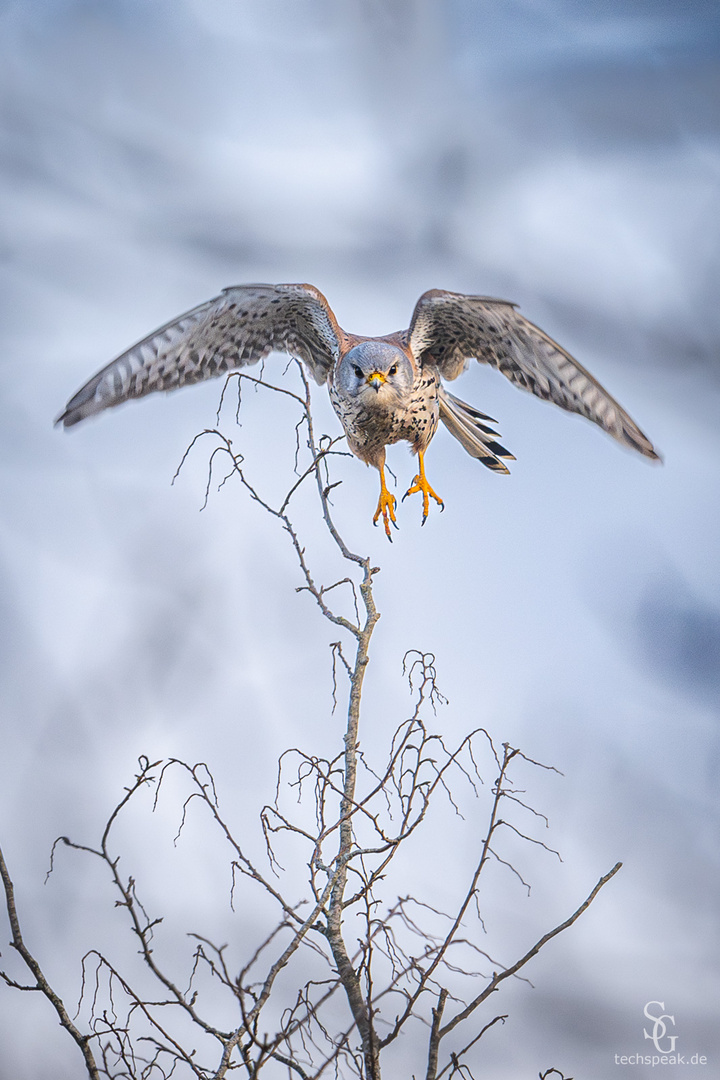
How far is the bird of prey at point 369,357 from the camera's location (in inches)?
180

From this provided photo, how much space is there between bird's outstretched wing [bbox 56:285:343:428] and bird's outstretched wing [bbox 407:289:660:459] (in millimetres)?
543

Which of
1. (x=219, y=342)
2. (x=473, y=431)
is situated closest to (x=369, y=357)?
(x=219, y=342)

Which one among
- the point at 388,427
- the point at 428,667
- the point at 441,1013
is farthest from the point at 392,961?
the point at 388,427

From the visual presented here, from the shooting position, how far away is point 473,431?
5.97 meters

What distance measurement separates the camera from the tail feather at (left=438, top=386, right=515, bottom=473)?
576cm

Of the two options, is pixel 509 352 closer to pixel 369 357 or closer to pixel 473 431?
pixel 369 357

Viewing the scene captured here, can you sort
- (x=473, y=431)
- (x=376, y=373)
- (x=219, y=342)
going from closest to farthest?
(x=376, y=373) < (x=219, y=342) < (x=473, y=431)

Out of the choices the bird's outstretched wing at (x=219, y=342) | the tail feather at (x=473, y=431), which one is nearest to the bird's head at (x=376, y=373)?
the bird's outstretched wing at (x=219, y=342)

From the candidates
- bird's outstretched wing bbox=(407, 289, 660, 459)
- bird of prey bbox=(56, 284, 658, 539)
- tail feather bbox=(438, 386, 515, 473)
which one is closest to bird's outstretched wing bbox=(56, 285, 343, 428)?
bird of prey bbox=(56, 284, 658, 539)

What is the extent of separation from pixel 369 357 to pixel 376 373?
0.10 meters

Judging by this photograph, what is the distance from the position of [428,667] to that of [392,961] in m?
0.97

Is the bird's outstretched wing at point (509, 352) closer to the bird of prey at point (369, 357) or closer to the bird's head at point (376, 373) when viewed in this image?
the bird of prey at point (369, 357)

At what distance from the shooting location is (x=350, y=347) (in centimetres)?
518

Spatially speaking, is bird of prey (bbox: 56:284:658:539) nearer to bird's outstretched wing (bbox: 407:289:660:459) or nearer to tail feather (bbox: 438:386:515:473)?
bird's outstretched wing (bbox: 407:289:660:459)
